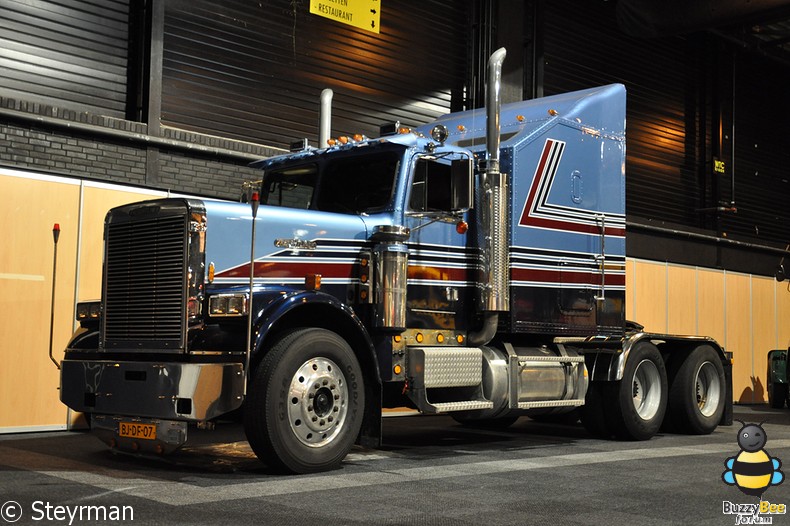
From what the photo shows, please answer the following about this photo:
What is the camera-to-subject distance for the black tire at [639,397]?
36.5 feet

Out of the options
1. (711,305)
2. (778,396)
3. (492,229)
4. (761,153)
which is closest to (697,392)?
(492,229)

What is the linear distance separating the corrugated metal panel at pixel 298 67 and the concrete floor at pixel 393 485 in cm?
518

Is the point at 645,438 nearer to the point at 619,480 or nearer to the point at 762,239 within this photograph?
the point at 619,480

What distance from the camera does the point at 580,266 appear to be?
10922 mm

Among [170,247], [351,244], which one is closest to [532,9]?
[351,244]

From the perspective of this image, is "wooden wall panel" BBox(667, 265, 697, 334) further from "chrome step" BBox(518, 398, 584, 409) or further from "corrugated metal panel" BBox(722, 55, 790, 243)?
"chrome step" BBox(518, 398, 584, 409)

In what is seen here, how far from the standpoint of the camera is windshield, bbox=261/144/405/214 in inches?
370

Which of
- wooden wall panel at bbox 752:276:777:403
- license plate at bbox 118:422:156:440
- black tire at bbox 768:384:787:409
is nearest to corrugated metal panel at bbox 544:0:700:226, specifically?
wooden wall panel at bbox 752:276:777:403

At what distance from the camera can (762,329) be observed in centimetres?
2208

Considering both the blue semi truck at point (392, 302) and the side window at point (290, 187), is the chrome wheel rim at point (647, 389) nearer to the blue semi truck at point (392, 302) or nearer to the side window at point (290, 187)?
Answer: the blue semi truck at point (392, 302)

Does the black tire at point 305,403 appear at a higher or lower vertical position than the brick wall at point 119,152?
lower

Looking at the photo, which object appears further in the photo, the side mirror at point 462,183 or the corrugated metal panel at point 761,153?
the corrugated metal panel at point 761,153

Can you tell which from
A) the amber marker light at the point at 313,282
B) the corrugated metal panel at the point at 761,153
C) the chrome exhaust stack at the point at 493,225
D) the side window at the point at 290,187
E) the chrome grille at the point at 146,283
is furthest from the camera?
the corrugated metal panel at the point at 761,153

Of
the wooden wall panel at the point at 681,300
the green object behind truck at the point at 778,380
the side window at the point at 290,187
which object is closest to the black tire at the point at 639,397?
the side window at the point at 290,187
